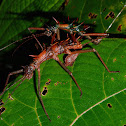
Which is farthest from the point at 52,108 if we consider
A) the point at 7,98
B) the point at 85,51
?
the point at 85,51

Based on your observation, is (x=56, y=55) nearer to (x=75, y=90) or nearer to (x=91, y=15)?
(x=75, y=90)

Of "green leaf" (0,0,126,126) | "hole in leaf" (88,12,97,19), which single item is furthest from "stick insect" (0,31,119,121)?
"hole in leaf" (88,12,97,19)

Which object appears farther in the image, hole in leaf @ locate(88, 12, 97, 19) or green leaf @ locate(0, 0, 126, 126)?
hole in leaf @ locate(88, 12, 97, 19)

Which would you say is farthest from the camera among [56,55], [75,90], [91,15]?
[56,55]

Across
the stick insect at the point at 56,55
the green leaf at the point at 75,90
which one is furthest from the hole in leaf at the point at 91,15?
the stick insect at the point at 56,55

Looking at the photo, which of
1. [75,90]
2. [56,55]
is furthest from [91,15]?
[75,90]

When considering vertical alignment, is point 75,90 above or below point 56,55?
below

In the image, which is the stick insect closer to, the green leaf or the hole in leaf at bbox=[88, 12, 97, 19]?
the green leaf

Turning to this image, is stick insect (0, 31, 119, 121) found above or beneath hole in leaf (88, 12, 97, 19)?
beneath

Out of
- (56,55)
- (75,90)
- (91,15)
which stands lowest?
(75,90)
